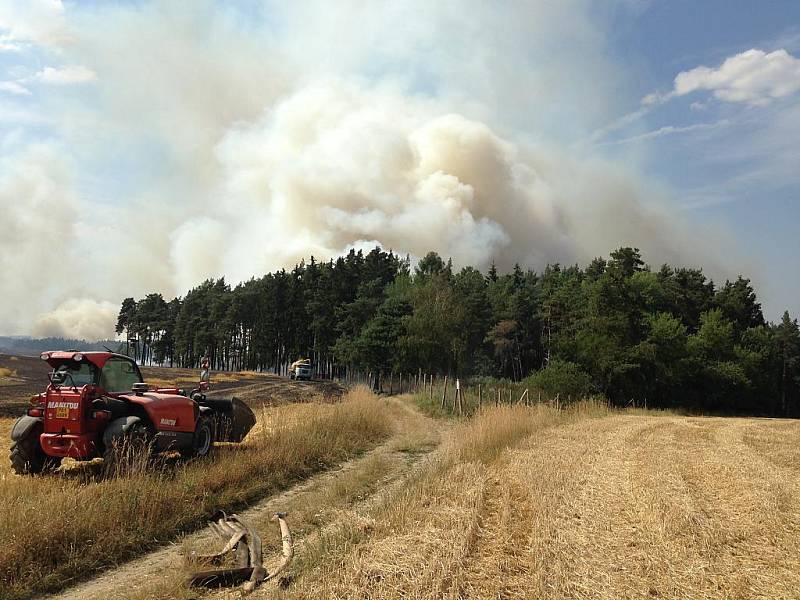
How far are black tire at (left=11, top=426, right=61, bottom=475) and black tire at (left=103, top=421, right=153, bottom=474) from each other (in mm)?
1390

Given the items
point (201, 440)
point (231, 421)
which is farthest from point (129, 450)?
point (231, 421)

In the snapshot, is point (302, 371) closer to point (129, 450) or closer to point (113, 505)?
point (129, 450)

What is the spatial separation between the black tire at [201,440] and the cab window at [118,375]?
184cm

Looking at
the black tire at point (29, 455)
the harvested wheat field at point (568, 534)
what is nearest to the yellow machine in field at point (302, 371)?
the harvested wheat field at point (568, 534)

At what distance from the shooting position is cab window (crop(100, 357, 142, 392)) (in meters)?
12.6

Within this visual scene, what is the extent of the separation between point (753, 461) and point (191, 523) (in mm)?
14035

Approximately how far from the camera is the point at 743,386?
5600cm

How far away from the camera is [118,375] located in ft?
42.9

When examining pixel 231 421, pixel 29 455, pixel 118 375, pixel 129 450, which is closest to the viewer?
pixel 129 450

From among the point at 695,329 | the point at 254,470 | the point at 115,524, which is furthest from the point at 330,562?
the point at 695,329

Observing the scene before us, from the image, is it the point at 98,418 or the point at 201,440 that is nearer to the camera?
the point at 98,418

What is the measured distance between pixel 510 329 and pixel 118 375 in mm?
71012

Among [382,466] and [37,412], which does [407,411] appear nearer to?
[382,466]

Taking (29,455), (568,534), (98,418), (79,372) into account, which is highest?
(79,372)
